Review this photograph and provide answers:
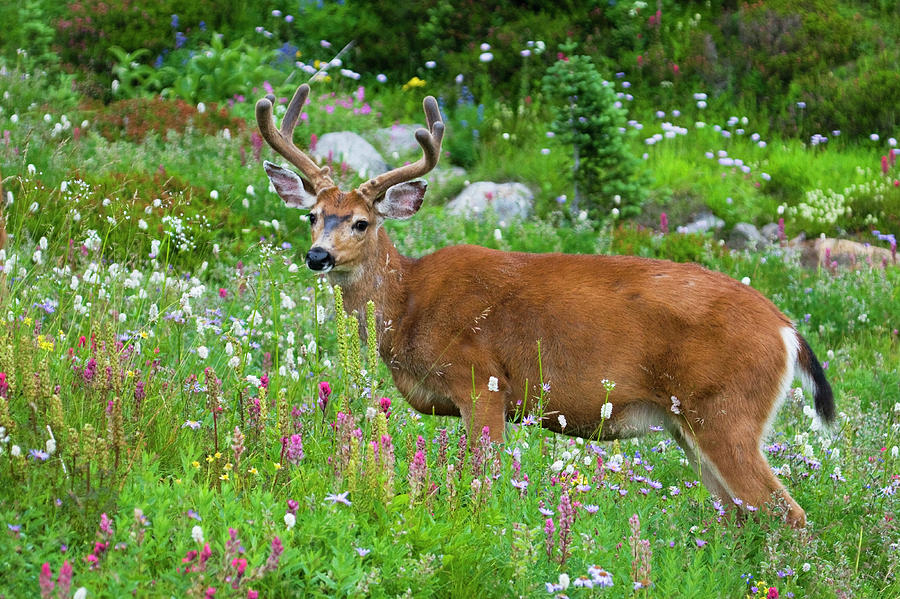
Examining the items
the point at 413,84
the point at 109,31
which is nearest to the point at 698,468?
the point at 413,84

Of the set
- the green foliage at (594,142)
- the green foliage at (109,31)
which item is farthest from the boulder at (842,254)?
the green foliage at (109,31)

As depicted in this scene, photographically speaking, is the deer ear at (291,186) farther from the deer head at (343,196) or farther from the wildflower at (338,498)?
the wildflower at (338,498)

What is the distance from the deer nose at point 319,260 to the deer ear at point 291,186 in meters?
0.64

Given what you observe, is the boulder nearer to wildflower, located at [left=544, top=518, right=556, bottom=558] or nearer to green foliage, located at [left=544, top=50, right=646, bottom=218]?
green foliage, located at [left=544, top=50, right=646, bottom=218]

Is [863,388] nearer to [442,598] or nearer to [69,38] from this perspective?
[442,598]

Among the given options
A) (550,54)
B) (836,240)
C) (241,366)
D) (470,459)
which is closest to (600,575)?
(470,459)

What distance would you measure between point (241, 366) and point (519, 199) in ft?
24.2

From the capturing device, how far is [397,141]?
1271 cm

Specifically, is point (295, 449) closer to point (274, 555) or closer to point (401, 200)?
point (274, 555)

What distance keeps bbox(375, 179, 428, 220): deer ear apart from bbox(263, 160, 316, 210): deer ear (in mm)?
426

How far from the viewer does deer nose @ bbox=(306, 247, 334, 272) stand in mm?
5949

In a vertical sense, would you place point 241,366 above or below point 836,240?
above

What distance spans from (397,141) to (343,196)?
6.43 meters

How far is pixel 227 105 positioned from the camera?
12602 mm
